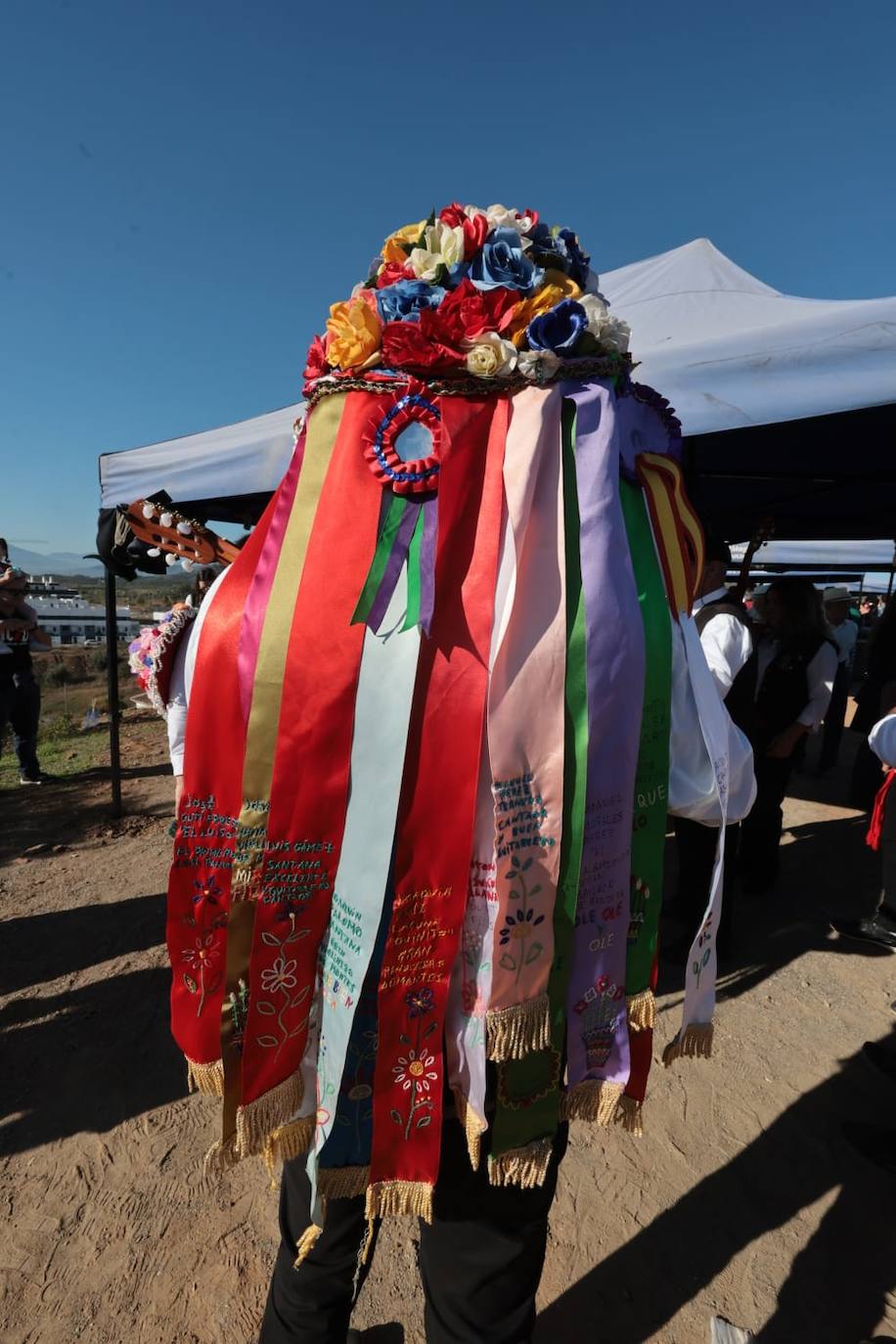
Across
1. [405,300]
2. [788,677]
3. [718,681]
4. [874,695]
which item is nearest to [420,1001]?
[405,300]

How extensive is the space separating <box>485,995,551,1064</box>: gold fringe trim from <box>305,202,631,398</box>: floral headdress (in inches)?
33.6

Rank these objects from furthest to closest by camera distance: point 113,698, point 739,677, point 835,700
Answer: point 835,700 → point 113,698 → point 739,677

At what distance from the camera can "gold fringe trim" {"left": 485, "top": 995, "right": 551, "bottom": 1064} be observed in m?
0.87

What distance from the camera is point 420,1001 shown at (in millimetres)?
896

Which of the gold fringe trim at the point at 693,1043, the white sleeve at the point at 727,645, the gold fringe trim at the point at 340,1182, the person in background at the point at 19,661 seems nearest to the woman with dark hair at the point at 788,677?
the white sleeve at the point at 727,645

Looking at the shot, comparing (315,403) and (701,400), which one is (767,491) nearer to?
(701,400)

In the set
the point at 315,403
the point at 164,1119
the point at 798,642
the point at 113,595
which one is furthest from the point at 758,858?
the point at 113,595

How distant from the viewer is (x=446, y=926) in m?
0.89

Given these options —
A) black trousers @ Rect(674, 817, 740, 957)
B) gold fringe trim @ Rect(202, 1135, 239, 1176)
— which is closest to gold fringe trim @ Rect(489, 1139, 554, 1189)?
gold fringe trim @ Rect(202, 1135, 239, 1176)

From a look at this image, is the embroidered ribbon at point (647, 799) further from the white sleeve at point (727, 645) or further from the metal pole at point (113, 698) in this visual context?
the metal pole at point (113, 698)

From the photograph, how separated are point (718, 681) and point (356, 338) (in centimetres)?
172

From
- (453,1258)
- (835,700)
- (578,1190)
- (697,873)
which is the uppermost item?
(835,700)

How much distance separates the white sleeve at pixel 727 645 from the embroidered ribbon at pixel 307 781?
188cm

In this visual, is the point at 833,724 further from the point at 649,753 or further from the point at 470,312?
the point at 470,312
